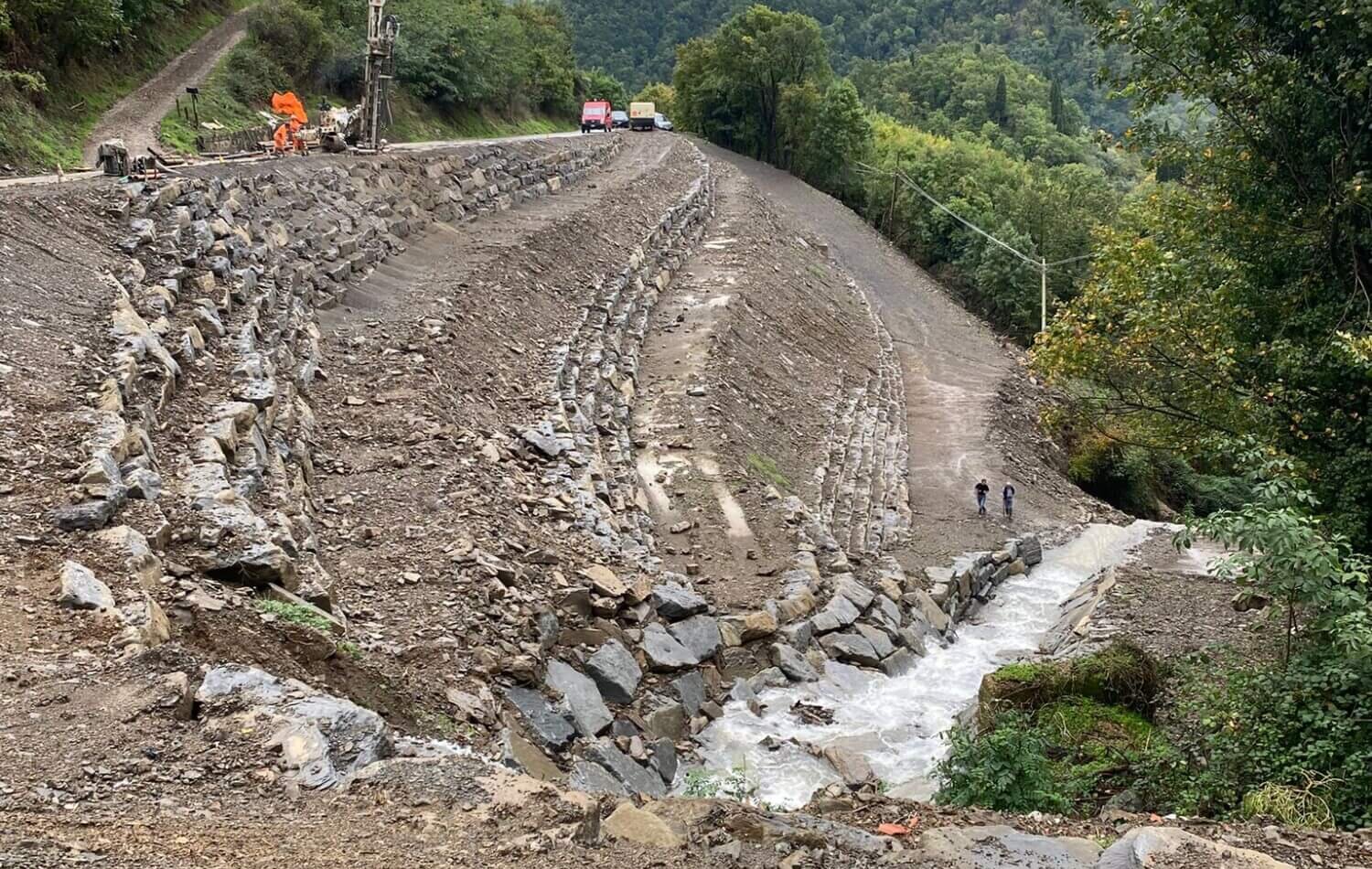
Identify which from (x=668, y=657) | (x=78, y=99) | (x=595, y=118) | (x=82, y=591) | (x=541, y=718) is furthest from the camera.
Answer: (x=595, y=118)

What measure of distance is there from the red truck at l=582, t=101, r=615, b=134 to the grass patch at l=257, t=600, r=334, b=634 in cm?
4479

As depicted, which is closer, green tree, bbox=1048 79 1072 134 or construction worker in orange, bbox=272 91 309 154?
construction worker in orange, bbox=272 91 309 154

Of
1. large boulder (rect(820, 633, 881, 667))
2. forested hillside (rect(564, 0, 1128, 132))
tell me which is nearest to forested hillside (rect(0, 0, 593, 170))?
large boulder (rect(820, 633, 881, 667))

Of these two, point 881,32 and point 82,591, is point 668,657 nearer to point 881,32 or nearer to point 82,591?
point 82,591

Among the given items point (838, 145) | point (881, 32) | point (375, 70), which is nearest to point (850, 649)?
point (375, 70)

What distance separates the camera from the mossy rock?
10133 millimetres

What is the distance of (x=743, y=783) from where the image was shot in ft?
31.0

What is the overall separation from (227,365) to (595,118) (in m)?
40.1

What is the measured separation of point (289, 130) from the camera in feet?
84.8

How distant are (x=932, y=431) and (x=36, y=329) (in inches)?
782

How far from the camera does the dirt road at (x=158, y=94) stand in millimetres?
22922

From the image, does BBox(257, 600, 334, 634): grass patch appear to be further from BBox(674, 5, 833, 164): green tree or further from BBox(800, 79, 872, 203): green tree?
BBox(674, 5, 833, 164): green tree

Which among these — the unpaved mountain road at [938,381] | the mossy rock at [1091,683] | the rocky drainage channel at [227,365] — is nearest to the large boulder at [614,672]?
the rocky drainage channel at [227,365]

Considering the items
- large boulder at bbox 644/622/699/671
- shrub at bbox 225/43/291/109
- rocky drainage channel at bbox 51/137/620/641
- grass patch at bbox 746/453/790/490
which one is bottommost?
large boulder at bbox 644/622/699/671
